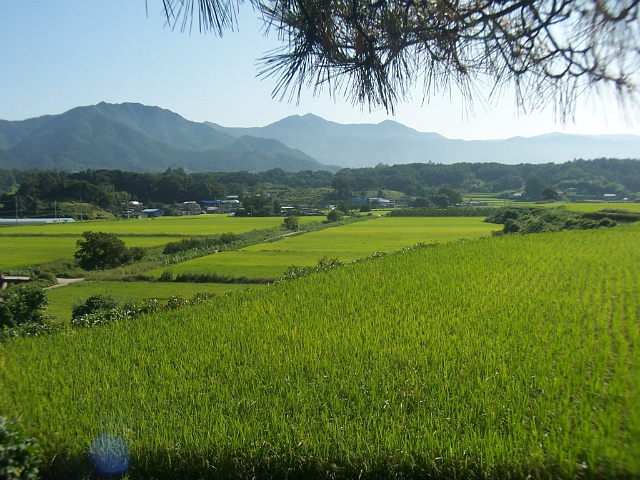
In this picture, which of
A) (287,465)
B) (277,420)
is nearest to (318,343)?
(277,420)

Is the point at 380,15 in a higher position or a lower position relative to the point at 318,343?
higher

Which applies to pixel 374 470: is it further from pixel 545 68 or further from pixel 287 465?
pixel 545 68

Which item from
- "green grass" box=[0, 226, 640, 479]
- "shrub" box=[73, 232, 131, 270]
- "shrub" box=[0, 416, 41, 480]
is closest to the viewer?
"shrub" box=[0, 416, 41, 480]

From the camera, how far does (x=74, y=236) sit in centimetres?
3197

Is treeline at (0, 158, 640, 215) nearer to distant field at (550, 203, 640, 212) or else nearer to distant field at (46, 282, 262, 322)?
distant field at (550, 203, 640, 212)

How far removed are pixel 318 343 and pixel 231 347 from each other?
92 cm

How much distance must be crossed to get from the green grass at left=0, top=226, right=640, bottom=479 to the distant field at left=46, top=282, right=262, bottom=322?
8.29m

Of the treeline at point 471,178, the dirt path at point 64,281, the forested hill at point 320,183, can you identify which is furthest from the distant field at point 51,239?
the treeline at point 471,178

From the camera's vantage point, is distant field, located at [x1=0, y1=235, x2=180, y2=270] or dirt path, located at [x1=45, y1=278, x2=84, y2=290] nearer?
dirt path, located at [x1=45, y1=278, x2=84, y2=290]

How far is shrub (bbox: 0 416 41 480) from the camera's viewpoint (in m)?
2.73

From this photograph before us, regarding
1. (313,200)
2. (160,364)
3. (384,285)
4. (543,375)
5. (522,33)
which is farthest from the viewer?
(313,200)

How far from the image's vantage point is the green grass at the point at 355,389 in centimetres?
288

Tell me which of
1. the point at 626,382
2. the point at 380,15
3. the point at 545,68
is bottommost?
the point at 626,382

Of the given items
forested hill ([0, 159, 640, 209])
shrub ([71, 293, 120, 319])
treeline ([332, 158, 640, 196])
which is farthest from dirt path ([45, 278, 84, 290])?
treeline ([332, 158, 640, 196])
